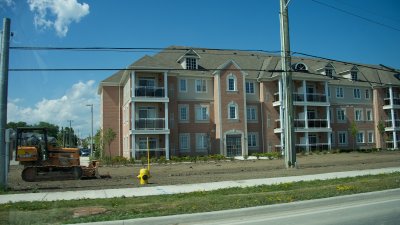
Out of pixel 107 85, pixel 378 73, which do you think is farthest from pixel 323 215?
pixel 378 73

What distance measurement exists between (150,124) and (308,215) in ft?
104

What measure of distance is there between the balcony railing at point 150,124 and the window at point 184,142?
328 cm

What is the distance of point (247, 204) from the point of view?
1114cm

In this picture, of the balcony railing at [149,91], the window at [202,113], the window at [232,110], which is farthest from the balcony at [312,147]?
the balcony railing at [149,91]

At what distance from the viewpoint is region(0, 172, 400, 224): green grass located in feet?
31.6

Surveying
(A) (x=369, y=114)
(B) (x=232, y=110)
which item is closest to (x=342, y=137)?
(A) (x=369, y=114)

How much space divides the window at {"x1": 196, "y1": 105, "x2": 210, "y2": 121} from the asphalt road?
32.3 meters

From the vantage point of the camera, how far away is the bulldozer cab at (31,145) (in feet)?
61.7

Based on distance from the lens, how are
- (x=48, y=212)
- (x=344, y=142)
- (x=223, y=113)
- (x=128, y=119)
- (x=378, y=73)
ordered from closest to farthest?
(x=48, y=212), (x=128, y=119), (x=223, y=113), (x=344, y=142), (x=378, y=73)

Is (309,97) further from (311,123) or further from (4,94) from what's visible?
(4,94)

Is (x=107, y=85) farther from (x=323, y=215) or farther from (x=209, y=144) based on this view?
(x=323, y=215)

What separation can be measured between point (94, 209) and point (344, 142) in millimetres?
49347

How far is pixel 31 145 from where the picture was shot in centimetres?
1945

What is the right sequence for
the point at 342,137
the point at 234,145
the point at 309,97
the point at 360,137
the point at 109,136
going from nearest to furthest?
the point at 109,136, the point at 234,145, the point at 309,97, the point at 342,137, the point at 360,137
